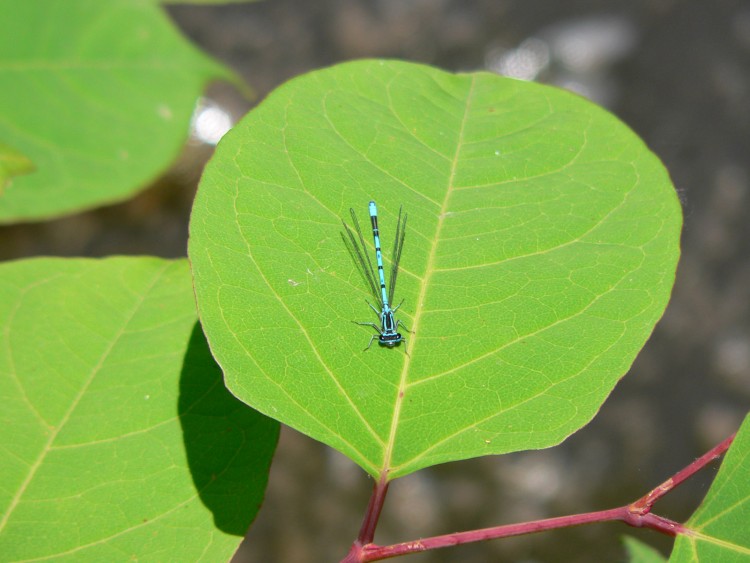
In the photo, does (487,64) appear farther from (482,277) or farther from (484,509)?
(482,277)

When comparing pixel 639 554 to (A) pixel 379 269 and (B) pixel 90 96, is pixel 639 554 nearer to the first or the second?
(A) pixel 379 269

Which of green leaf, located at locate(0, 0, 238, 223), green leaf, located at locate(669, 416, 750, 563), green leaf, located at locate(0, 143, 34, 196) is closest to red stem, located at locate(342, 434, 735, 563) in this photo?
green leaf, located at locate(669, 416, 750, 563)

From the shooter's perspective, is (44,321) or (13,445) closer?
(13,445)

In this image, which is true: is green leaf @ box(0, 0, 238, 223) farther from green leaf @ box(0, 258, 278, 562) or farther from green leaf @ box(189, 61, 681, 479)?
green leaf @ box(189, 61, 681, 479)

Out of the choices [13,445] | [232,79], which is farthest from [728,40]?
[13,445]

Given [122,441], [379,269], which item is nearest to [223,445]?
[122,441]

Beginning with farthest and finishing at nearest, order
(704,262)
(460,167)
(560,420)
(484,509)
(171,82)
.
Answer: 1. (704,262)
2. (484,509)
3. (171,82)
4. (460,167)
5. (560,420)
